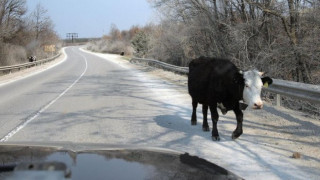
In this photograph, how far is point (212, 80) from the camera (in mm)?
7707

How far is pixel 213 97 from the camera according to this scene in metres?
7.64

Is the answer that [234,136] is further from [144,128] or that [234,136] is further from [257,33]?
[257,33]

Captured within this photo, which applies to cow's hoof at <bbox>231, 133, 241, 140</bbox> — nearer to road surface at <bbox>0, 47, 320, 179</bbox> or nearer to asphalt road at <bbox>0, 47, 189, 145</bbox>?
road surface at <bbox>0, 47, 320, 179</bbox>

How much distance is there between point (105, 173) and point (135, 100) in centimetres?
1146

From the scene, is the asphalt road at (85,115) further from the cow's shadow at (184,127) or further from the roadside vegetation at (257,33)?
the roadside vegetation at (257,33)

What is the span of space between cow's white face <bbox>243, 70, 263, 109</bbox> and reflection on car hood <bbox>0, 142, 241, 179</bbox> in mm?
3995

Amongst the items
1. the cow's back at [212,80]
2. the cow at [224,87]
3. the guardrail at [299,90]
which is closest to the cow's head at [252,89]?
the cow at [224,87]

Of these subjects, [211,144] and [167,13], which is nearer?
[211,144]

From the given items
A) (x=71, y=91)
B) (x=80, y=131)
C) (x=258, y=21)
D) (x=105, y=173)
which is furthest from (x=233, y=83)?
(x=258, y=21)

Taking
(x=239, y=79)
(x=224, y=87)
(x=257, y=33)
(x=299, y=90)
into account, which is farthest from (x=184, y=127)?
(x=257, y=33)

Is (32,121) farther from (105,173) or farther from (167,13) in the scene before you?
(167,13)

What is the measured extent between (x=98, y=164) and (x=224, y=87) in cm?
503

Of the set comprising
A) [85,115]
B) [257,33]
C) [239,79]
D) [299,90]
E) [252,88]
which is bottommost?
[85,115]

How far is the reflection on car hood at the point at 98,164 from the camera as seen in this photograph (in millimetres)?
2459
